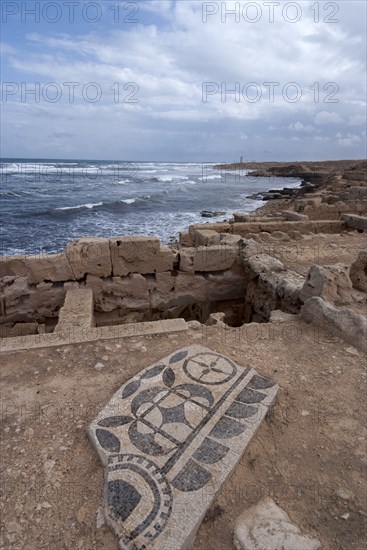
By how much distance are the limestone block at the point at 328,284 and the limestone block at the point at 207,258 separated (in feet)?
6.50

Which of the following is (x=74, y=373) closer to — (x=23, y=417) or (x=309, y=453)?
(x=23, y=417)

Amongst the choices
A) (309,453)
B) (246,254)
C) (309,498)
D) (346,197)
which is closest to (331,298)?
(246,254)

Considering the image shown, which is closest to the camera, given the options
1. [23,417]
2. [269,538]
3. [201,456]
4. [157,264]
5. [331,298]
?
[269,538]

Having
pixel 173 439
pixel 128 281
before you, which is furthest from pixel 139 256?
pixel 173 439

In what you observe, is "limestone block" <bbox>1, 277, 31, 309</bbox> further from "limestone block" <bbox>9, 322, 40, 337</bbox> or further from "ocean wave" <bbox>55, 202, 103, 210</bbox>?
"ocean wave" <bbox>55, 202, 103, 210</bbox>

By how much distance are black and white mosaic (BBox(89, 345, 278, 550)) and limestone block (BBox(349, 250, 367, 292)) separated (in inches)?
121

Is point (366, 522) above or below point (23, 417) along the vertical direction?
below

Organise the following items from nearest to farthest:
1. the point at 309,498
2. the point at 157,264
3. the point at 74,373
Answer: the point at 309,498 < the point at 74,373 < the point at 157,264

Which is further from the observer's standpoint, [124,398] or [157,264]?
[157,264]

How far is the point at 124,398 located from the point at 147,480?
815 mm

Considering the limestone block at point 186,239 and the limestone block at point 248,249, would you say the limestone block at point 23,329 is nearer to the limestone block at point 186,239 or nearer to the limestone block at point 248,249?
the limestone block at point 248,249

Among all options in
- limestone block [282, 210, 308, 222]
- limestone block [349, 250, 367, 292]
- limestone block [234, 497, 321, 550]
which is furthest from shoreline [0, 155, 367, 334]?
limestone block [282, 210, 308, 222]

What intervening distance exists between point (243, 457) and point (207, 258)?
4.31 m

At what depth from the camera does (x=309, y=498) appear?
212 cm
